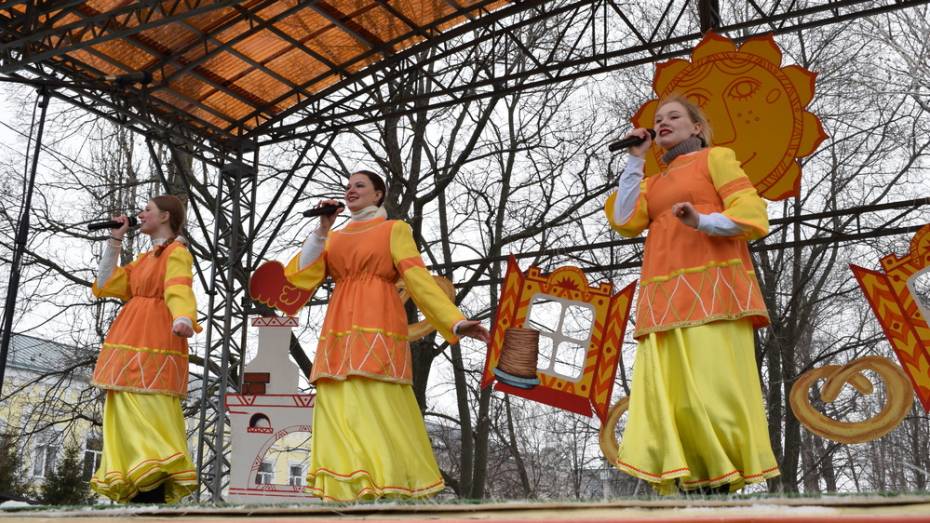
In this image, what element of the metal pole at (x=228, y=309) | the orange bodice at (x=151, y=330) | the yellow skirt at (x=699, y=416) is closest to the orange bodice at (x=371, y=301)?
the orange bodice at (x=151, y=330)

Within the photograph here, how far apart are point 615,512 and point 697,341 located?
2068 millimetres

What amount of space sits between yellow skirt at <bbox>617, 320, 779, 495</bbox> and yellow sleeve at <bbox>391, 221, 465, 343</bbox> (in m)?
1.24

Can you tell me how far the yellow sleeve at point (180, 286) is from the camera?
4.86 metres

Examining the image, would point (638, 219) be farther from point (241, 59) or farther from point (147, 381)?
point (241, 59)

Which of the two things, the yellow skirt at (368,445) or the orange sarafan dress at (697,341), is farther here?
the yellow skirt at (368,445)

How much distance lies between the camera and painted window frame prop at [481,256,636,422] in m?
7.79

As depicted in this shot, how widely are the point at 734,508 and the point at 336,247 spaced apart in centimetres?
350

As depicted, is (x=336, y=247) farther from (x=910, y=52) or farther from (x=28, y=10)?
(x=910, y=52)

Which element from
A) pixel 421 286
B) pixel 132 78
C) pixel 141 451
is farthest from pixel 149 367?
pixel 132 78

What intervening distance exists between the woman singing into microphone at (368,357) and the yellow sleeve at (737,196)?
4.31 ft

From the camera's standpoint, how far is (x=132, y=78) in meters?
7.86

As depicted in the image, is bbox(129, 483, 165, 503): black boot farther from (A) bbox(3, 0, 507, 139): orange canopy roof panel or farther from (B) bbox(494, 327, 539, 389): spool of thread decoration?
(A) bbox(3, 0, 507, 139): orange canopy roof panel

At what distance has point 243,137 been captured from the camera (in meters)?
9.10

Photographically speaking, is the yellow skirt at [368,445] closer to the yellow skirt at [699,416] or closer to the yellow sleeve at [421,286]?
the yellow sleeve at [421,286]
